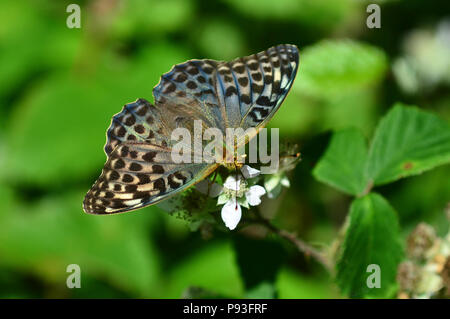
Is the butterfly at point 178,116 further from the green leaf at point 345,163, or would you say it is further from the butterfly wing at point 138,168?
the green leaf at point 345,163

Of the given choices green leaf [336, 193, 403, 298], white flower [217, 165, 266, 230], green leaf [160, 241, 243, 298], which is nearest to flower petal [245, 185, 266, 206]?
white flower [217, 165, 266, 230]

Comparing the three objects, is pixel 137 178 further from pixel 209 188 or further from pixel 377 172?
pixel 377 172

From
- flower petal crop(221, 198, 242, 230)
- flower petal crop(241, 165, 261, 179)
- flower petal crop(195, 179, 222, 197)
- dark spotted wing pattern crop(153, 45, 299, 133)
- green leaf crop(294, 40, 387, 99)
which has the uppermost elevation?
green leaf crop(294, 40, 387, 99)

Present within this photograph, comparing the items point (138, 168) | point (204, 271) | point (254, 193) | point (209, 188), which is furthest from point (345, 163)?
point (204, 271)

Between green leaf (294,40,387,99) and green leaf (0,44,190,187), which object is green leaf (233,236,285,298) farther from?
green leaf (0,44,190,187)

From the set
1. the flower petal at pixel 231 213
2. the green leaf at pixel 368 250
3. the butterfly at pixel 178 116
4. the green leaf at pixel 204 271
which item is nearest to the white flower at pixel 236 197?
the flower petal at pixel 231 213
